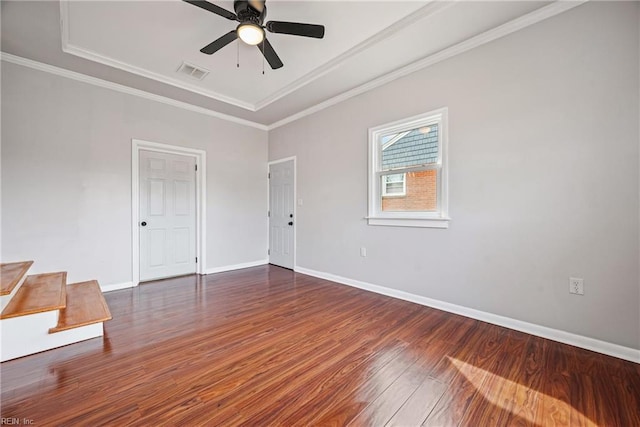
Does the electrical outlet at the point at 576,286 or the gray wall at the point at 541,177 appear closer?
the gray wall at the point at 541,177

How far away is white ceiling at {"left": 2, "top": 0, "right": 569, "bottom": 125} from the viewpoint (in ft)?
7.70

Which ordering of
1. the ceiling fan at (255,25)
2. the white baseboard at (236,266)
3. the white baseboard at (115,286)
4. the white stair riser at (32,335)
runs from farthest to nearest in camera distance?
the white baseboard at (236,266) < the white baseboard at (115,286) < the ceiling fan at (255,25) < the white stair riser at (32,335)

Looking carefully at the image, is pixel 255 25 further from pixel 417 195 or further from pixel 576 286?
pixel 576 286

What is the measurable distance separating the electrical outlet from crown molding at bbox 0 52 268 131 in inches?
200

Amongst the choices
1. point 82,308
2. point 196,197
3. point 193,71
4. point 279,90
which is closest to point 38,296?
point 82,308

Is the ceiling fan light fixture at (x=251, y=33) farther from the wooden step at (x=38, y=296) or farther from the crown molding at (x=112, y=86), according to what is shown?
the wooden step at (x=38, y=296)

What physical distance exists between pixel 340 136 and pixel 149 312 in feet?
11.0

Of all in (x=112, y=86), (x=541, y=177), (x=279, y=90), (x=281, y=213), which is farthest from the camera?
(x=281, y=213)

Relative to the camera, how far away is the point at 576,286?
7.20ft

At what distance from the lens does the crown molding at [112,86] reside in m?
3.02

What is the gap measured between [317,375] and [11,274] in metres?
2.91

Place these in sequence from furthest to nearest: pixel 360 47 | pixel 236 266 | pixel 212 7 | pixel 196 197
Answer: pixel 236 266
pixel 196 197
pixel 360 47
pixel 212 7

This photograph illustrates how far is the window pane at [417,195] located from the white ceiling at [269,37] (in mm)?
1286

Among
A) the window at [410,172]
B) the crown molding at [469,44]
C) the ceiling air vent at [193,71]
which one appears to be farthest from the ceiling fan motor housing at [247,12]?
the window at [410,172]
